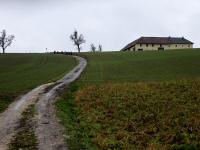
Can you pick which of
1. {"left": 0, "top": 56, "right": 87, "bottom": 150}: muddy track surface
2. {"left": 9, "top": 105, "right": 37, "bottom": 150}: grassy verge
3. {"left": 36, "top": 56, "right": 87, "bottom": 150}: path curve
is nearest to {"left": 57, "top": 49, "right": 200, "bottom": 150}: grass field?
{"left": 36, "top": 56, "right": 87, "bottom": 150}: path curve

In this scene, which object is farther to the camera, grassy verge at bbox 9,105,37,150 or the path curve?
the path curve

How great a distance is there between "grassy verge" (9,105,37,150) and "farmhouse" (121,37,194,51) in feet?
481

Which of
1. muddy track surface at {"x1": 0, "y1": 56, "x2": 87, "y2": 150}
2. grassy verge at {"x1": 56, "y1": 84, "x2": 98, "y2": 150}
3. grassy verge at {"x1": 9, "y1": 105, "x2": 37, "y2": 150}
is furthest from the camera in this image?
muddy track surface at {"x1": 0, "y1": 56, "x2": 87, "y2": 150}

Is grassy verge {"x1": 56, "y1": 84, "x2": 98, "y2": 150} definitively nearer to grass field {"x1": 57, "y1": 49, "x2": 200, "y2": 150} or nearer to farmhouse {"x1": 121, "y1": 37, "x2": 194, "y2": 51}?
A: grass field {"x1": 57, "y1": 49, "x2": 200, "y2": 150}

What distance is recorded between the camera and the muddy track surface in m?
20.7

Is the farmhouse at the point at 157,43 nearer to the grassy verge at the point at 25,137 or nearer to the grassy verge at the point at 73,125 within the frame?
the grassy verge at the point at 73,125

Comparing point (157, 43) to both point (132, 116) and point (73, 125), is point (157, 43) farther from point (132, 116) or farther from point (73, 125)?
point (73, 125)

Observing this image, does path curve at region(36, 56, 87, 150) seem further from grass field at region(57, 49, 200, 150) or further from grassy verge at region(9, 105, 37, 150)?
grass field at region(57, 49, 200, 150)

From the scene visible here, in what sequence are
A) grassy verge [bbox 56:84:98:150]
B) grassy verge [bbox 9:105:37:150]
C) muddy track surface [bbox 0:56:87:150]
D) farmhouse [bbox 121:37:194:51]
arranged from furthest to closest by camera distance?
1. farmhouse [bbox 121:37:194:51]
2. muddy track surface [bbox 0:56:87:150]
3. grassy verge [bbox 56:84:98:150]
4. grassy verge [bbox 9:105:37:150]

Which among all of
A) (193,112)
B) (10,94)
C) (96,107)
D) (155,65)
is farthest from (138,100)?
(155,65)

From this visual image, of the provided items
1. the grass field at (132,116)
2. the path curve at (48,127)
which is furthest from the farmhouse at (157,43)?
the path curve at (48,127)

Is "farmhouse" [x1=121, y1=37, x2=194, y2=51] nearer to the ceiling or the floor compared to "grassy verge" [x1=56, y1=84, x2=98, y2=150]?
nearer to the ceiling

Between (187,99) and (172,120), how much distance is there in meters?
6.95

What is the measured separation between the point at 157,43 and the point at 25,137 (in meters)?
158
